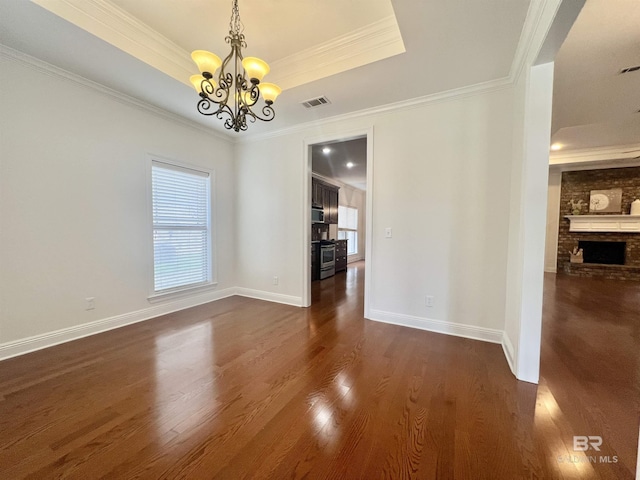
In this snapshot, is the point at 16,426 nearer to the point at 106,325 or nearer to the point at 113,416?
the point at 113,416

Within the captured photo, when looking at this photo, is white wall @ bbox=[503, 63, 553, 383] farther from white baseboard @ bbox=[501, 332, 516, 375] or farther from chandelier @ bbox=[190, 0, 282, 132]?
chandelier @ bbox=[190, 0, 282, 132]

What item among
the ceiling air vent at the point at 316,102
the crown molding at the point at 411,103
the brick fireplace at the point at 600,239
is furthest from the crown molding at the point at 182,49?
the brick fireplace at the point at 600,239

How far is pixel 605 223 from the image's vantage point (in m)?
6.45

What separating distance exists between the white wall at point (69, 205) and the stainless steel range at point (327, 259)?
3.35m

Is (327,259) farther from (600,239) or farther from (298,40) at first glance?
(600,239)

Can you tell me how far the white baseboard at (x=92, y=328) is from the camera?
228 centimetres

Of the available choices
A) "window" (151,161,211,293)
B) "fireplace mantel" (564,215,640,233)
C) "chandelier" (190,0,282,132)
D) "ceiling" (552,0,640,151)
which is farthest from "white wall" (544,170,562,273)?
"window" (151,161,211,293)

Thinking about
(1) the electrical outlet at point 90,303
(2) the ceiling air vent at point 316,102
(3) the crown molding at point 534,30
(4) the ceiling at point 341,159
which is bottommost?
(1) the electrical outlet at point 90,303

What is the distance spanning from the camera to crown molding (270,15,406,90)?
217 centimetres

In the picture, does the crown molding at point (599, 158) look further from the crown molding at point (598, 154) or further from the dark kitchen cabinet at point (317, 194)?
the dark kitchen cabinet at point (317, 194)

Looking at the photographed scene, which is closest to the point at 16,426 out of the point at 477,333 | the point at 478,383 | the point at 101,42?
the point at 101,42

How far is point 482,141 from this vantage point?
264 centimetres

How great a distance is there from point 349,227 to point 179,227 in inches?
253

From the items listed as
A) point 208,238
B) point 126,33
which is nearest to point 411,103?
point 126,33
